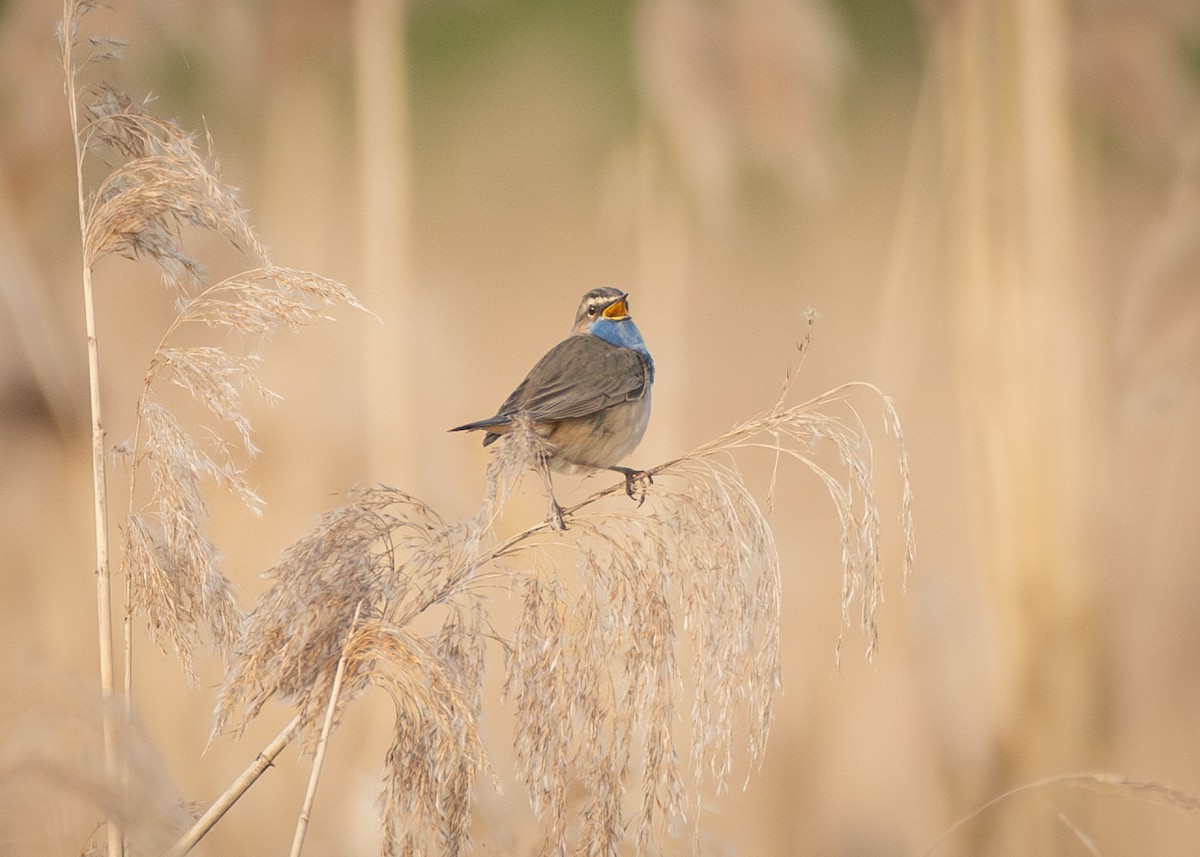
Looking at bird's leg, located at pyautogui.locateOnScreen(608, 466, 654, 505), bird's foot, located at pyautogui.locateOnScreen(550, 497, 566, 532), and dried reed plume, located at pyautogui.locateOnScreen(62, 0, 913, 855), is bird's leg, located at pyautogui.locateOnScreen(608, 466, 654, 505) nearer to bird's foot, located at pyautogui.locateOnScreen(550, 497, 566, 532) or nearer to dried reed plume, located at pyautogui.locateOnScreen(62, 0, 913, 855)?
bird's foot, located at pyautogui.locateOnScreen(550, 497, 566, 532)

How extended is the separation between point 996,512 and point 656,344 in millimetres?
1308

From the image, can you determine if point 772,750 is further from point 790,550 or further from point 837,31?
point 837,31

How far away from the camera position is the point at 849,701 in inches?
157

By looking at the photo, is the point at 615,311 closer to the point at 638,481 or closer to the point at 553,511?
the point at 638,481

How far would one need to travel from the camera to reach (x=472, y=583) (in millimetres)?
1693

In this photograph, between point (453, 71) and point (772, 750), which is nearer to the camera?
point (772, 750)

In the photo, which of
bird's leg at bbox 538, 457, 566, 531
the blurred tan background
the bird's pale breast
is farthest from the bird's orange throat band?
bird's leg at bbox 538, 457, 566, 531

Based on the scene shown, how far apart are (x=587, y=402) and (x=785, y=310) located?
1.76m

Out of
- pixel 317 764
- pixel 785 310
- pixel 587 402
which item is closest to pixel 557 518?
pixel 317 764

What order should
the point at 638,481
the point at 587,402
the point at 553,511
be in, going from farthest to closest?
the point at 587,402 → the point at 638,481 → the point at 553,511

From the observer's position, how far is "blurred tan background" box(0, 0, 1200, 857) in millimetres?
3973

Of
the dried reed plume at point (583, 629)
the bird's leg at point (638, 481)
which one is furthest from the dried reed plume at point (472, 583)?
the bird's leg at point (638, 481)

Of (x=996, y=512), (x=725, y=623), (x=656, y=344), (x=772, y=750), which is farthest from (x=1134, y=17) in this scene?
(x=725, y=623)

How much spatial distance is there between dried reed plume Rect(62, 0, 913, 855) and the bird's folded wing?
0.60m
